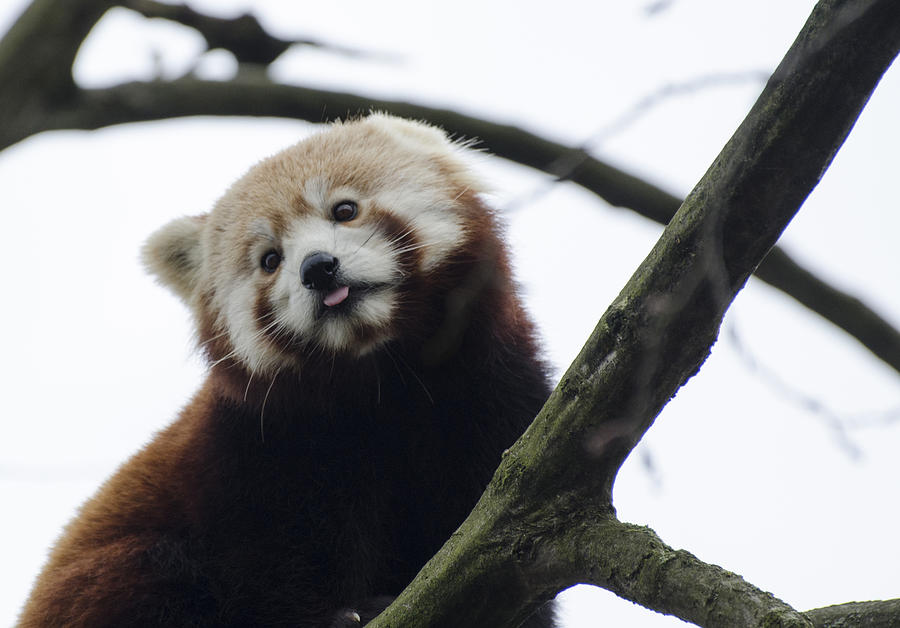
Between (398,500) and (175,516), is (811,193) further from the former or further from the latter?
(175,516)

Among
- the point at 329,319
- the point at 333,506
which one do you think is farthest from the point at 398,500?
the point at 329,319

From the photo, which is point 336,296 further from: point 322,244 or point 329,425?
point 329,425

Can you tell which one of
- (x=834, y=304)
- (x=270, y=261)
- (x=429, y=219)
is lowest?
(x=270, y=261)

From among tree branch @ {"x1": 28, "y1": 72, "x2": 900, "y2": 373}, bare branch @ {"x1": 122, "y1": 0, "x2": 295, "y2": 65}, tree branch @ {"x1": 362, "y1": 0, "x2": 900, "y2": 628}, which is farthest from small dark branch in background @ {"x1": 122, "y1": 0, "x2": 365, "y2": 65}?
tree branch @ {"x1": 362, "y1": 0, "x2": 900, "y2": 628}

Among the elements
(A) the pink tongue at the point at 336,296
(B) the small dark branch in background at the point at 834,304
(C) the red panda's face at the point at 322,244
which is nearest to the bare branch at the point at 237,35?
(C) the red panda's face at the point at 322,244

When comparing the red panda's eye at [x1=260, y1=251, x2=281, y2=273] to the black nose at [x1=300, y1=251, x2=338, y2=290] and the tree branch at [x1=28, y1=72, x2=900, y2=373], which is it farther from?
the tree branch at [x1=28, y1=72, x2=900, y2=373]

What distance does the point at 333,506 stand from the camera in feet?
11.4

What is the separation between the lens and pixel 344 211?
12.3 ft

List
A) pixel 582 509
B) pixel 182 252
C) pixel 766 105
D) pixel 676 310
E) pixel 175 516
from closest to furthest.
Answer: pixel 766 105 < pixel 676 310 < pixel 582 509 < pixel 175 516 < pixel 182 252

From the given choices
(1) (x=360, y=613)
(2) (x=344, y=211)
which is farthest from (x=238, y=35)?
(1) (x=360, y=613)

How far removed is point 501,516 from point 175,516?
190cm

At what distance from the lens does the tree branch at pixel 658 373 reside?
6.22 feet

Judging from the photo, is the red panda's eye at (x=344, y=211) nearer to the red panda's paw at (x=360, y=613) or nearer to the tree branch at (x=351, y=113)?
the tree branch at (x=351, y=113)

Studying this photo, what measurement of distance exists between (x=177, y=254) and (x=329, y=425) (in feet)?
4.48
